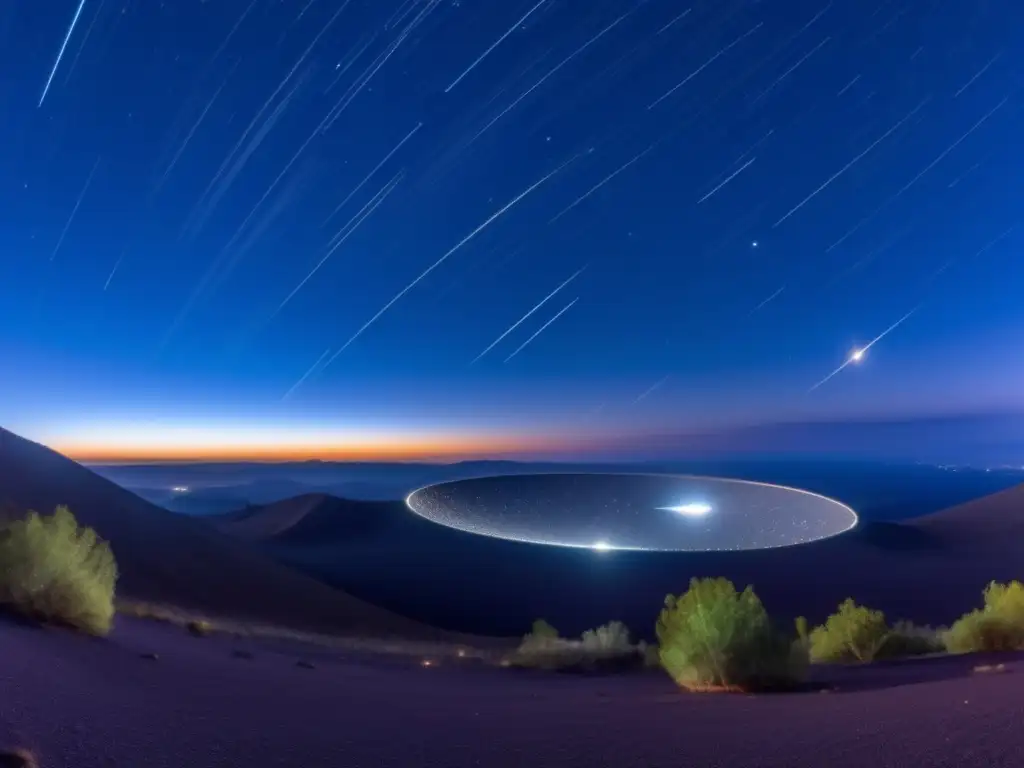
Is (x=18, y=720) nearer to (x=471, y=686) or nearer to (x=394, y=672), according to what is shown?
(x=471, y=686)

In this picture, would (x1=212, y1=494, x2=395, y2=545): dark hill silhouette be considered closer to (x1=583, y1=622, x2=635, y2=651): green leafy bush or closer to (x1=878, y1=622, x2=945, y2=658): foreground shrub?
(x1=583, y1=622, x2=635, y2=651): green leafy bush

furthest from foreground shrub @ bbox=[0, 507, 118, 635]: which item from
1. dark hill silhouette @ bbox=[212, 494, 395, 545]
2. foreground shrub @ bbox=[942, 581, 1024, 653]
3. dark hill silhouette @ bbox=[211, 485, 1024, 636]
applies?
dark hill silhouette @ bbox=[212, 494, 395, 545]

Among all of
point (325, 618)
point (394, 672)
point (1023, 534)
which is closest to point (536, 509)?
point (325, 618)

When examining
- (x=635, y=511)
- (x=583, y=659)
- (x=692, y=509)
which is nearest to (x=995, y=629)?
(x=583, y=659)

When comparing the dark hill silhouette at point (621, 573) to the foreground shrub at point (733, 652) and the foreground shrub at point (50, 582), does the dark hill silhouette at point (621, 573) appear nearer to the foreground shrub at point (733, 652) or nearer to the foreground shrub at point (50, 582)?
the foreground shrub at point (733, 652)

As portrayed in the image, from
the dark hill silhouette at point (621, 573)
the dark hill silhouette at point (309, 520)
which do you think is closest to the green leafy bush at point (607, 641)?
the dark hill silhouette at point (621, 573)

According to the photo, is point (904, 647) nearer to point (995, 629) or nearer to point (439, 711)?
point (995, 629)
